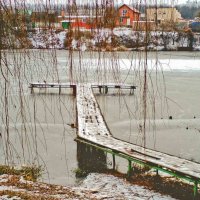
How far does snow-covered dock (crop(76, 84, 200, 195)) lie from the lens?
6.48 metres

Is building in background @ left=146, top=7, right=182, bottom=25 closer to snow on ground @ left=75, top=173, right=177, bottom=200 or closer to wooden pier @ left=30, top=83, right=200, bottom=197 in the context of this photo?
wooden pier @ left=30, top=83, right=200, bottom=197

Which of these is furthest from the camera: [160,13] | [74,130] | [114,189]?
[74,130]

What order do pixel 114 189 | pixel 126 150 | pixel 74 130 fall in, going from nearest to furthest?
pixel 114 189 → pixel 126 150 → pixel 74 130

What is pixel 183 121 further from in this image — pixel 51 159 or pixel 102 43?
pixel 102 43

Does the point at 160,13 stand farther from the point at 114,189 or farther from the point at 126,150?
the point at 126,150

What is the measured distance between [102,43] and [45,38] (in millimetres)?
577

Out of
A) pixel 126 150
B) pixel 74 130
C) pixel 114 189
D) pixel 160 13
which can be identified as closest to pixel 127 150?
pixel 126 150

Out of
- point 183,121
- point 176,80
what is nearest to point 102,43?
point 183,121

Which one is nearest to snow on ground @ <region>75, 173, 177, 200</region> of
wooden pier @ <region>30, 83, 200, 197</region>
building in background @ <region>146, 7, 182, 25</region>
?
wooden pier @ <region>30, 83, 200, 197</region>

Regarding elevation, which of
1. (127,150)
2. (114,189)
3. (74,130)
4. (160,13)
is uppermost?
(160,13)

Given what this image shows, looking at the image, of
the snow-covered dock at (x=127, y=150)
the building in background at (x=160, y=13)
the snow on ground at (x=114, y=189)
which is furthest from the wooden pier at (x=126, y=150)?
the building in background at (x=160, y=13)

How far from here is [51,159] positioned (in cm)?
841

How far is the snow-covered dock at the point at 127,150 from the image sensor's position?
6.48 m

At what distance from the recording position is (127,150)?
304 inches
